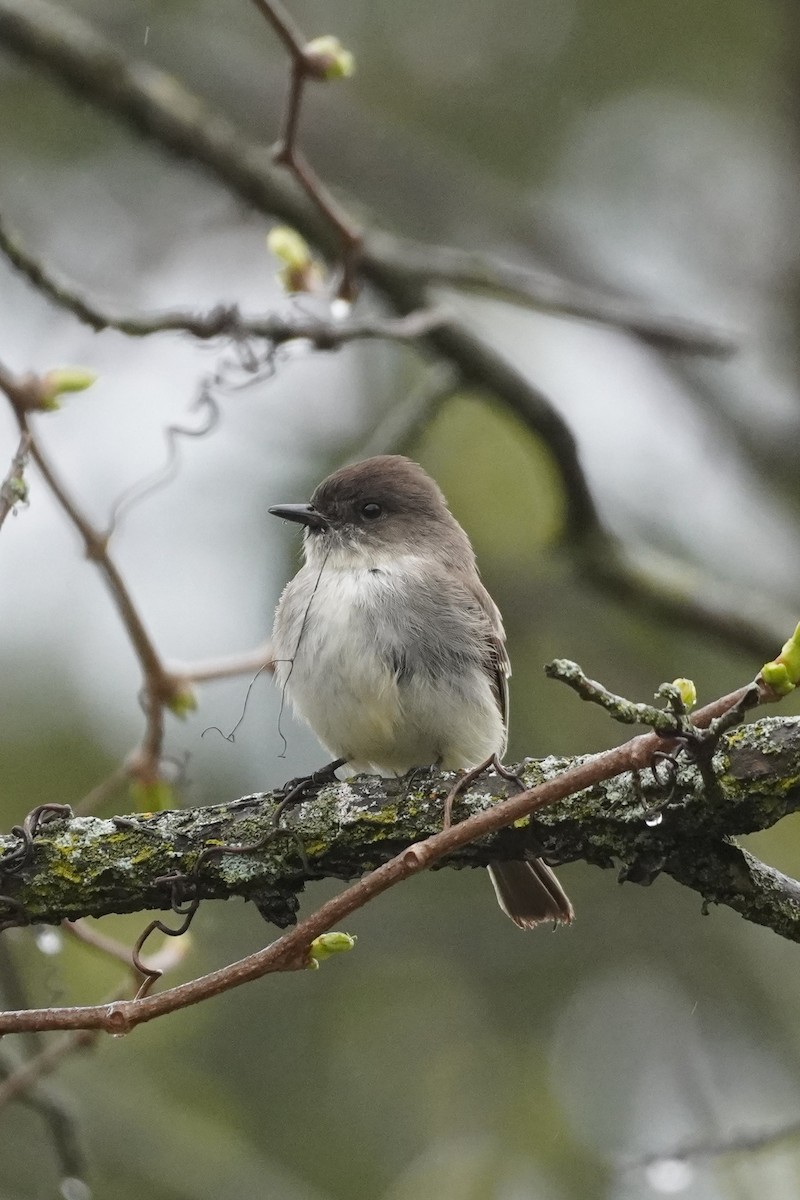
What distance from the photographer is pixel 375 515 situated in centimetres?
506

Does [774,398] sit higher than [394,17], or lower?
lower

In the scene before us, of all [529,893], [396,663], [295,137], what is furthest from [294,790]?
[295,137]

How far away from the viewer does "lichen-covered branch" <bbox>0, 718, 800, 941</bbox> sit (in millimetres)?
2984

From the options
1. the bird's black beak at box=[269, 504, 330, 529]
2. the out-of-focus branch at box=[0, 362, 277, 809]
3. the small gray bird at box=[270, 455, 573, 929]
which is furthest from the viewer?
the bird's black beak at box=[269, 504, 330, 529]

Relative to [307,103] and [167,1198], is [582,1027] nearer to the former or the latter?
[167,1198]

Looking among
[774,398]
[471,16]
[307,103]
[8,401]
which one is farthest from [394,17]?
[8,401]

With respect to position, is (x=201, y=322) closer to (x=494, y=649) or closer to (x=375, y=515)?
(x=375, y=515)

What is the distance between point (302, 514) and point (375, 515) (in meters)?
0.27

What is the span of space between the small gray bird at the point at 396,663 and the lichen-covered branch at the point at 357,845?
3.10ft

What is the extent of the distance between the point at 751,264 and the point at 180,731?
4.58 m

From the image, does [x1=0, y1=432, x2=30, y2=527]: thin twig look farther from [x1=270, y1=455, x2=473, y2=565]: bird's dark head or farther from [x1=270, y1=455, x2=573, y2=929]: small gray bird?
[x1=270, y1=455, x2=473, y2=565]: bird's dark head

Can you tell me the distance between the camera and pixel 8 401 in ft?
11.3

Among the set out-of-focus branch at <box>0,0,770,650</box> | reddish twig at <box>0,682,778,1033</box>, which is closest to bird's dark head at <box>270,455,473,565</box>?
out-of-focus branch at <box>0,0,770,650</box>

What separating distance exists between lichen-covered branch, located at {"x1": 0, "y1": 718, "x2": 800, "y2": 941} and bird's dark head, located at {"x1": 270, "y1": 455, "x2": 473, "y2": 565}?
62.1 inches
